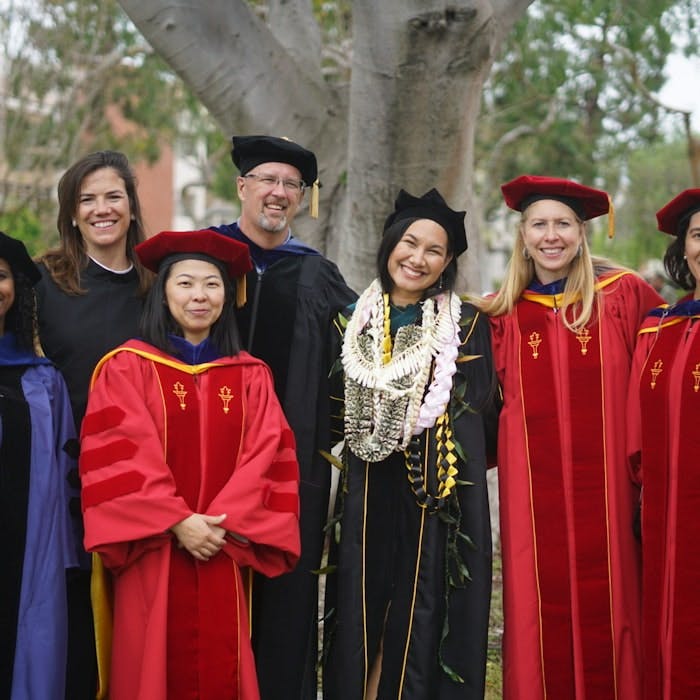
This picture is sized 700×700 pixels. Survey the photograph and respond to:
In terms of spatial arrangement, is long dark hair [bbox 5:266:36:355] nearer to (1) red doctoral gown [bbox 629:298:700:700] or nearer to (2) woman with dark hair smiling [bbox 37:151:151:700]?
(2) woman with dark hair smiling [bbox 37:151:151:700]

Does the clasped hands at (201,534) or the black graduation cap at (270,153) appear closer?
the clasped hands at (201,534)

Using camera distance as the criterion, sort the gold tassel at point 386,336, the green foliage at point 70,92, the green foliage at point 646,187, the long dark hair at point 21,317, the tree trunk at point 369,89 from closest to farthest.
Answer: the long dark hair at point 21,317 < the gold tassel at point 386,336 < the tree trunk at point 369,89 < the green foliage at point 70,92 < the green foliage at point 646,187

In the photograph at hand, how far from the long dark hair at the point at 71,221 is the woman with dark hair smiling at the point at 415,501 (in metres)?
1.15

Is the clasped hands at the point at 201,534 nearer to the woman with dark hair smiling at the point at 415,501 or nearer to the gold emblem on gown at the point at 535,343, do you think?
the woman with dark hair smiling at the point at 415,501

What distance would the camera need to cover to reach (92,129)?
21.0 metres

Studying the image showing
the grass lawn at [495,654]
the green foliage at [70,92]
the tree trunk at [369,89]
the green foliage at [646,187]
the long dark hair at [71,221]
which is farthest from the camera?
the green foliage at [646,187]

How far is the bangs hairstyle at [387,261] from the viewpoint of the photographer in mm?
4559

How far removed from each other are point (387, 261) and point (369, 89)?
2.07 metres

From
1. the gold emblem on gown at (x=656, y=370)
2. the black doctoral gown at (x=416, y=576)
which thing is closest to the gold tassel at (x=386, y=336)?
the black doctoral gown at (x=416, y=576)

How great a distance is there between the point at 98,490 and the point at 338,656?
1.25 meters

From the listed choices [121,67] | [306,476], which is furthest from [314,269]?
[121,67]

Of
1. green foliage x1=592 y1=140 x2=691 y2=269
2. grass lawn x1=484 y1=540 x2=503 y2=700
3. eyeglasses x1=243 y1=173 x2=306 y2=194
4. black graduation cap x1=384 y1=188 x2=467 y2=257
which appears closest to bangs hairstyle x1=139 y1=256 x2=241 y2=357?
eyeglasses x1=243 y1=173 x2=306 y2=194

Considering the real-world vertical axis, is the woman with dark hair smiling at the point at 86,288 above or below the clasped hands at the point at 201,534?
above

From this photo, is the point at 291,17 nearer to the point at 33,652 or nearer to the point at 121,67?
the point at 33,652
